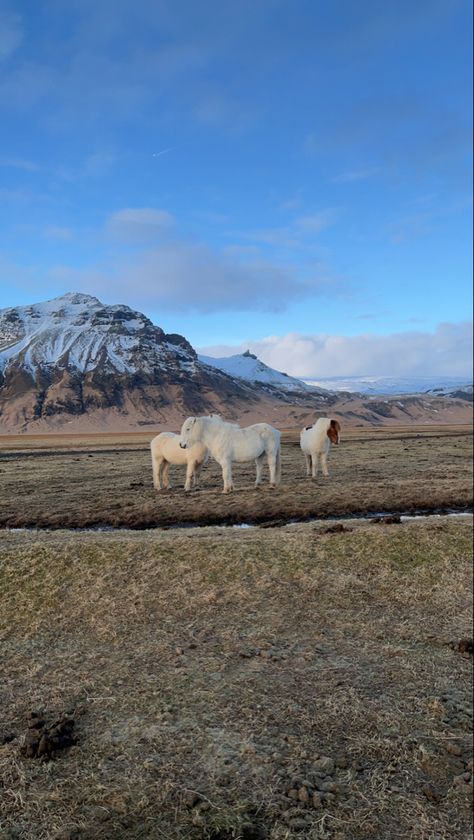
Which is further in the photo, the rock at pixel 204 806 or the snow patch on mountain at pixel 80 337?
the snow patch on mountain at pixel 80 337

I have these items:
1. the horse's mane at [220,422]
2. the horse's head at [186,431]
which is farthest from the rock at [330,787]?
the horse's mane at [220,422]

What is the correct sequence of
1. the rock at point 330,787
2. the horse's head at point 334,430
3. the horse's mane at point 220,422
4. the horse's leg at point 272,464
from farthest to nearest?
the horse's head at point 334,430 → the horse's leg at point 272,464 → the horse's mane at point 220,422 → the rock at point 330,787

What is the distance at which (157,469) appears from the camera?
39.9ft

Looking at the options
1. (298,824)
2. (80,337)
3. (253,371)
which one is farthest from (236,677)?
(253,371)

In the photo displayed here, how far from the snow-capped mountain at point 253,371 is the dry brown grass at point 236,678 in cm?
430

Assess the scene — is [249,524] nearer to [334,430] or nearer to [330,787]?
[334,430]

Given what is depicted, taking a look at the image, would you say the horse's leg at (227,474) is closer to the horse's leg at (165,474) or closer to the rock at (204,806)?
the horse's leg at (165,474)

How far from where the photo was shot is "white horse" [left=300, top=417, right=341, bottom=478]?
46.0ft

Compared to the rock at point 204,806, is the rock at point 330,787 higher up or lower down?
lower down

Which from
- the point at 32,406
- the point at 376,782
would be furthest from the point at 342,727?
the point at 32,406

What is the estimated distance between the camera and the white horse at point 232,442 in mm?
11383

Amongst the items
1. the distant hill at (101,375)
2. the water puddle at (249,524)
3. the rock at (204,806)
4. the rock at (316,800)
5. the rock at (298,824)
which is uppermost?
the distant hill at (101,375)

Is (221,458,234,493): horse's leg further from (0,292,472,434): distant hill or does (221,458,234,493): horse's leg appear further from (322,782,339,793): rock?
(322,782,339,793): rock

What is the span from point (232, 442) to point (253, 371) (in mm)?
2167
